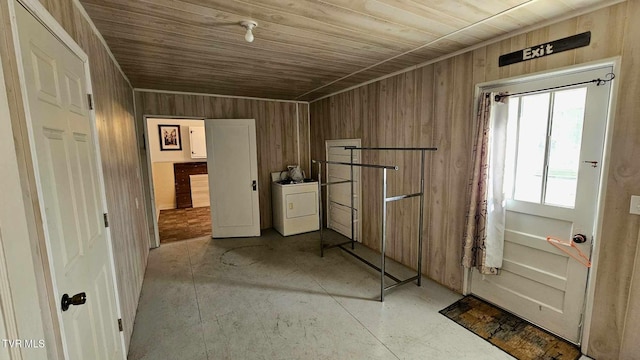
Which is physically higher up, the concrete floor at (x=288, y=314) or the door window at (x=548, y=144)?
the door window at (x=548, y=144)

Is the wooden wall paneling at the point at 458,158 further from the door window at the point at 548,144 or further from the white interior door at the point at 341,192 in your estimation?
the white interior door at the point at 341,192

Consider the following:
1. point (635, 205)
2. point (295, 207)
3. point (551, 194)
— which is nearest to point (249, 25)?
point (551, 194)

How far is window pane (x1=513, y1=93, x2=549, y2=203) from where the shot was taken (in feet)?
7.20

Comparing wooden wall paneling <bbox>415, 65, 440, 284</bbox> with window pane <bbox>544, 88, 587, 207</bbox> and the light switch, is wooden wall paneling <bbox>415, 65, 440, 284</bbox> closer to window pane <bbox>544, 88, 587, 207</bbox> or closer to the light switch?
window pane <bbox>544, 88, 587, 207</bbox>

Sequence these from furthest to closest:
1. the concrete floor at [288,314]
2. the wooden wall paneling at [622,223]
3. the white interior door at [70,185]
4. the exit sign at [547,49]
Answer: the concrete floor at [288,314] < the exit sign at [547,49] < the wooden wall paneling at [622,223] < the white interior door at [70,185]

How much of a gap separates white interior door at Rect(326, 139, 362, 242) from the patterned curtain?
6.25 feet

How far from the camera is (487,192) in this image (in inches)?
96.7

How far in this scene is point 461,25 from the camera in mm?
2092

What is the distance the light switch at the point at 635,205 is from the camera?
1.72 m

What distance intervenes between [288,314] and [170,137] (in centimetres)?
583

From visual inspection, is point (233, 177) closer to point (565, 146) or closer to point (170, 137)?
point (170, 137)

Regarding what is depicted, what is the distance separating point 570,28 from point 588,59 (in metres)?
0.27

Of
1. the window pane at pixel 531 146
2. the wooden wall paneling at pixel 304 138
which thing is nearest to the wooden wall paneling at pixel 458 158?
the window pane at pixel 531 146

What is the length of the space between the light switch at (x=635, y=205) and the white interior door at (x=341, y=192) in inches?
112
